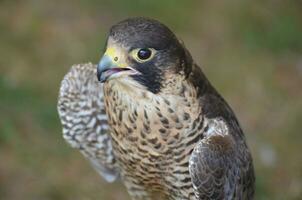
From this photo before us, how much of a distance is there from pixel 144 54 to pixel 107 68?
0.21 meters

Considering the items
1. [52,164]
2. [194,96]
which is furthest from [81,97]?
[52,164]

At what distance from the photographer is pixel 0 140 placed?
7.13 m

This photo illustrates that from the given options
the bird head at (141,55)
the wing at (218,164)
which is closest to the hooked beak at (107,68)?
the bird head at (141,55)

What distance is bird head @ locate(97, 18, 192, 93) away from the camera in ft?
13.9

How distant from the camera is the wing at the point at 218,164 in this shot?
14.9 feet

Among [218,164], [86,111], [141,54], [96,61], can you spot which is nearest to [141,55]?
[141,54]

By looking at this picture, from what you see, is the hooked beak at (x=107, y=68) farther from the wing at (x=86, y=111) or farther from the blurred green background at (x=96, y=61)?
the blurred green background at (x=96, y=61)

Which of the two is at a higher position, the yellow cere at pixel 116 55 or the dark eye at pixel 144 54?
the dark eye at pixel 144 54

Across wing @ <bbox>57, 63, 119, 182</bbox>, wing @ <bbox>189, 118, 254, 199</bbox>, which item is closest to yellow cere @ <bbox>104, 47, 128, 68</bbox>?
wing @ <bbox>189, 118, 254, 199</bbox>

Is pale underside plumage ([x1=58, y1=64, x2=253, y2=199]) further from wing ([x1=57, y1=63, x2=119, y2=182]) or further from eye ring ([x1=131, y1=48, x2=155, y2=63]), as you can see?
eye ring ([x1=131, y1=48, x2=155, y2=63])

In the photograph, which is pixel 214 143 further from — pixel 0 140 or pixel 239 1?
pixel 239 1

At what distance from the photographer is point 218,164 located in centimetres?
461

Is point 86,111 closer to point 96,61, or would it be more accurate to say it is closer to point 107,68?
point 107,68

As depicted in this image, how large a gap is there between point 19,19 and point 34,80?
82cm
